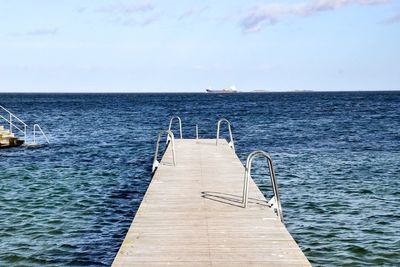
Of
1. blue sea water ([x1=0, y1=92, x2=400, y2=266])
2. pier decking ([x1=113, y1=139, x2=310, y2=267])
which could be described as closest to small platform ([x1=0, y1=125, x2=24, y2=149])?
blue sea water ([x1=0, y1=92, x2=400, y2=266])

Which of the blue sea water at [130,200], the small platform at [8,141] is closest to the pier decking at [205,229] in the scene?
the blue sea water at [130,200]

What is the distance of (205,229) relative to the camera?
33.7 feet

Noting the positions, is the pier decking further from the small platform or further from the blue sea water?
the small platform

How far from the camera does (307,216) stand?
16.1 m

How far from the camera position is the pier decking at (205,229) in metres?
8.50

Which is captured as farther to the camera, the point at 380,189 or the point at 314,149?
the point at 314,149

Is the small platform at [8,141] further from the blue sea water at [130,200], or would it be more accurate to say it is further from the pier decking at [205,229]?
the pier decking at [205,229]

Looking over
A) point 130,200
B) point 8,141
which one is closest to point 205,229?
point 130,200

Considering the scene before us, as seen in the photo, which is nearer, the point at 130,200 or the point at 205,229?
the point at 205,229

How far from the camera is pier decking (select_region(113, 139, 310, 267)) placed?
8500 mm

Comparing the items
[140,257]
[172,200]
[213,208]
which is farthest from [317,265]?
[140,257]

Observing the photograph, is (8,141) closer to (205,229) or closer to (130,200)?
(130,200)

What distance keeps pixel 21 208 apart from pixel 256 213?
882 cm

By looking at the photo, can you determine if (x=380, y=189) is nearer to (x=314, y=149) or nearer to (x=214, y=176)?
(x=214, y=176)
